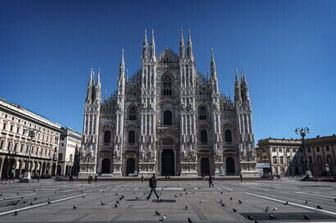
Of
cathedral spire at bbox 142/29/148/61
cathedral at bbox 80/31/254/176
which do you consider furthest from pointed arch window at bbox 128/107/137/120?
cathedral spire at bbox 142/29/148/61

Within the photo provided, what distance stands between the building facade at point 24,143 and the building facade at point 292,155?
56.1 m

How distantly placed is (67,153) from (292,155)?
206 ft

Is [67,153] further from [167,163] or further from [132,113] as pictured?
[167,163]

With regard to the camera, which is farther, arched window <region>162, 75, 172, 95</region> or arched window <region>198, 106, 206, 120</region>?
arched window <region>162, 75, 172, 95</region>

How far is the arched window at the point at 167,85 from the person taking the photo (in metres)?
54.9

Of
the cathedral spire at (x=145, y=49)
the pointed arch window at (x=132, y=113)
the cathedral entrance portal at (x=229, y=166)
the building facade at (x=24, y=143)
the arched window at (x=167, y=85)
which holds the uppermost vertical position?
the cathedral spire at (x=145, y=49)

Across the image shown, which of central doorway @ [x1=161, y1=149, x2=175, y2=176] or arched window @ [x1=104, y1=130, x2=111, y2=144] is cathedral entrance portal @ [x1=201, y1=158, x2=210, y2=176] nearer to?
central doorway @ [x1=161, y1=149, x2=175, y2=176]

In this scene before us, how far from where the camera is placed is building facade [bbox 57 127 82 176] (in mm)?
74375

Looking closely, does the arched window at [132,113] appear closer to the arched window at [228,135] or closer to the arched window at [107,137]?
the arched window at [107,137]

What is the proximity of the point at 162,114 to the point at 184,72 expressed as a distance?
360 inches

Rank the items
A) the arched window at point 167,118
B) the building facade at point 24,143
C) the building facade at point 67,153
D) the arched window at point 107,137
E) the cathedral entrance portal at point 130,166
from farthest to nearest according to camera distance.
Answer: the building facade at point 67,153, the arched window at point 167,118, the arched window at point 107,137, the cathedral entrance portal at point 130,166, the building facade at point 24,143

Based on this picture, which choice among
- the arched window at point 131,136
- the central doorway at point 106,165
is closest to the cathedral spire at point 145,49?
the arched window at point 131,136

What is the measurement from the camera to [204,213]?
32.1 ft

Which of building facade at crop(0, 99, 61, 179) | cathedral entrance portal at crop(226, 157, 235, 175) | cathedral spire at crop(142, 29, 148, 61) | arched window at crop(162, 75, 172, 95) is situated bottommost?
cathedral entrance portal at crop(226, 157, 235, 175)
